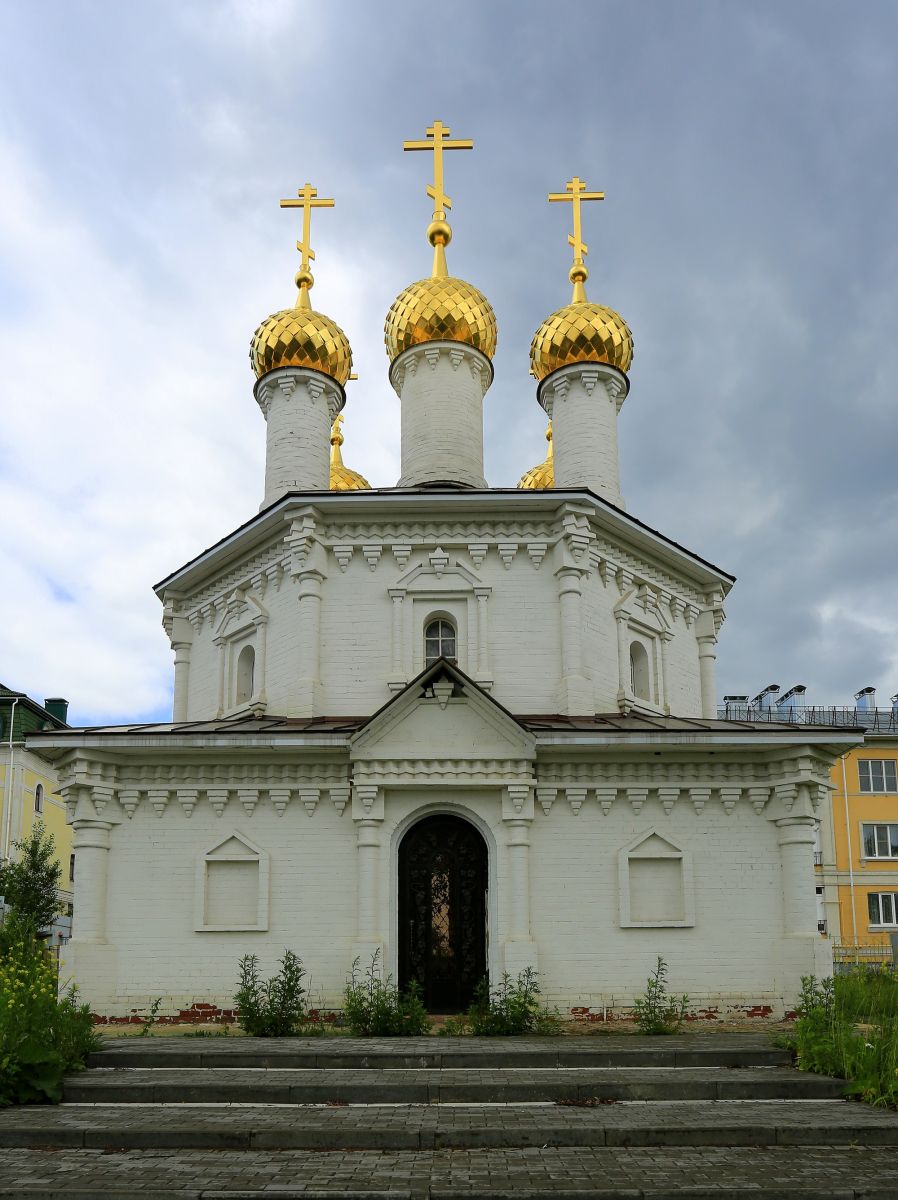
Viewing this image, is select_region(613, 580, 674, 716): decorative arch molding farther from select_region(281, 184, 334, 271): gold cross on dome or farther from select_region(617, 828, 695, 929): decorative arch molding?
select_region(281, 184, 334, 271): gold cross on dome

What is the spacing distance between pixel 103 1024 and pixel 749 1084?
827cm

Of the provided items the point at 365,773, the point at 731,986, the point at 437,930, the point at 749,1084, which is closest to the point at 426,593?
the point at 365,773

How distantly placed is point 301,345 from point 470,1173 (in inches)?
601

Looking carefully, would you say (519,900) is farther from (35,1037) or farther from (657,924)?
(35,1037)

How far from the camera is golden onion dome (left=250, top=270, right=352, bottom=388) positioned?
64.9 feet

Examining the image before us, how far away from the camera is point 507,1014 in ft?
42.8

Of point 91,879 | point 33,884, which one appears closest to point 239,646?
point 91,879

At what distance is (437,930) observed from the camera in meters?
14.4

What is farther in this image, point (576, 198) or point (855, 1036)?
point (576, 198)

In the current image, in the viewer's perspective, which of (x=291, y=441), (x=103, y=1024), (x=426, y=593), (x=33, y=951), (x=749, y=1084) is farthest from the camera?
(x=291, y=441)

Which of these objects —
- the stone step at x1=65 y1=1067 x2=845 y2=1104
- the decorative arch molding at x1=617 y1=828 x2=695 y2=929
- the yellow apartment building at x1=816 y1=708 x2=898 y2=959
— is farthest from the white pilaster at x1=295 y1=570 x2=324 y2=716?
the yellow apartment building at x1=816 y1=708 x2=898 y2=959

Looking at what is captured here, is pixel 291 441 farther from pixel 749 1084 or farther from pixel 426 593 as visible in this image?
pixel 749 1084

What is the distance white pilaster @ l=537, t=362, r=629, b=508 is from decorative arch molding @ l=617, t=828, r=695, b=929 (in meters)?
6.83

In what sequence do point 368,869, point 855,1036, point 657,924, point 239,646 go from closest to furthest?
point 855,1036 → point 368,869 → point 657,924 → point 239,646
